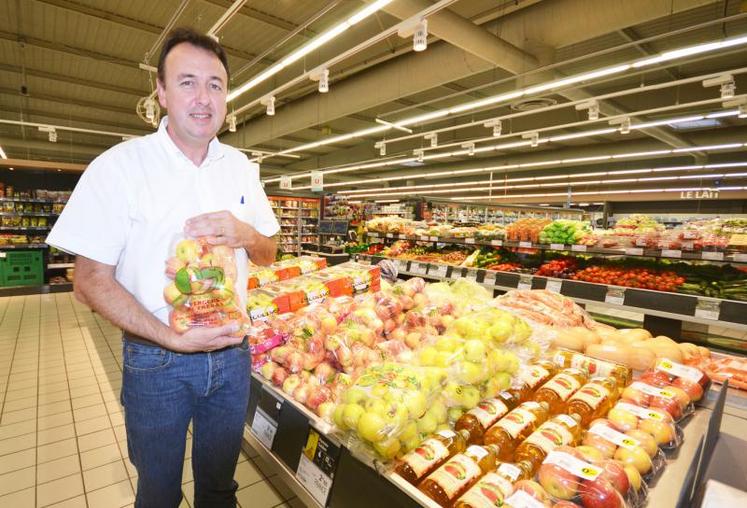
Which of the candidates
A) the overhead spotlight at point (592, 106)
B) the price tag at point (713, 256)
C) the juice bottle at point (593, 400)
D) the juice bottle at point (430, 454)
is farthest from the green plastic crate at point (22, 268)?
the price tag at point (713, 256)

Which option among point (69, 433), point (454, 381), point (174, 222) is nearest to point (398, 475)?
point (454, 381)

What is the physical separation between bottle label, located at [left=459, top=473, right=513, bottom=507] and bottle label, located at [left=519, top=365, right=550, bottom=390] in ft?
2.06

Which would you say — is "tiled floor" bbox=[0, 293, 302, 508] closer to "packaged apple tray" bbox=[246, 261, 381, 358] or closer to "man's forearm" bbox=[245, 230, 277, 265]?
"packaged apple tray" bbox=[246, 261, 381, 358]

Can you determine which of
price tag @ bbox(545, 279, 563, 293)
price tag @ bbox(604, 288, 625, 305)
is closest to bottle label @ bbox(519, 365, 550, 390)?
price tag @ bbox(604, 288, 625, 305)

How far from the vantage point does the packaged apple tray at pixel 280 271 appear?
312 cm

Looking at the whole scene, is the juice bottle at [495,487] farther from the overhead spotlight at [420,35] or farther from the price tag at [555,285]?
the overhead spotlight at [420,35]

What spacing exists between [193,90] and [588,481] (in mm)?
1490

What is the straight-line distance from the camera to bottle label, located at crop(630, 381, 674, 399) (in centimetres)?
140

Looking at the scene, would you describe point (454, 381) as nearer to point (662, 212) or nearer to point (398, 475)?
point (398, 475)

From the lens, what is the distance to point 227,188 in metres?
1.32

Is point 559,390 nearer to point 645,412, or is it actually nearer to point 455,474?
point 645,412

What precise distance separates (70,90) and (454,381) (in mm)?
13659

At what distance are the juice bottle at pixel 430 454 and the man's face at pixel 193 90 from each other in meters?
1.14

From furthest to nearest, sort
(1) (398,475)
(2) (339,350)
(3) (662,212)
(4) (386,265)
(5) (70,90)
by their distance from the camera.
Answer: (3) (662,212), (5) (70,90), (4) (386,265), (2) (339,350), (1) (398,475)
